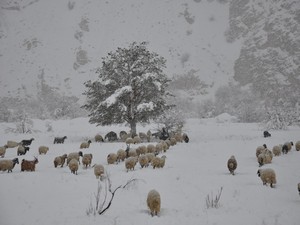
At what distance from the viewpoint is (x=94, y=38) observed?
123000 millimetres

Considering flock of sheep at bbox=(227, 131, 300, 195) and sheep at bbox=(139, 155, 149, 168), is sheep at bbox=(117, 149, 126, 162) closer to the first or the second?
sheep at bbox=(139, 155, 149, 168)

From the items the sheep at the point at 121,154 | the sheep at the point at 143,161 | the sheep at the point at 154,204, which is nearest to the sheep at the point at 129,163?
the sheep at the point at 143,161

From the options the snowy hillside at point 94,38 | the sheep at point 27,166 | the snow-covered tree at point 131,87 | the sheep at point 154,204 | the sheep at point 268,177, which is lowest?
the sheep at point 154,204

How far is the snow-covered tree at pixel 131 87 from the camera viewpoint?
29.0m

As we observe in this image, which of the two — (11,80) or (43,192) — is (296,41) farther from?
(43,192)

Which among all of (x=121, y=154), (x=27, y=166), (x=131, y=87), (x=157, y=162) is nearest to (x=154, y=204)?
(x=157, y=162)

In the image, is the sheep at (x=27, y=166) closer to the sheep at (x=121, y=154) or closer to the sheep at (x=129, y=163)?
the sheep at (x=129, y=163)

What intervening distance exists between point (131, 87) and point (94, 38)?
99.7 meters

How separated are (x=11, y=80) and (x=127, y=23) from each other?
1864 inches

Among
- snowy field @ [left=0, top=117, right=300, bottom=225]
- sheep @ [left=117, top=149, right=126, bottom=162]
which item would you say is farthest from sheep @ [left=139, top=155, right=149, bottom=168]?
sheep @ [left=117, top=149, right=126, bottom=162]

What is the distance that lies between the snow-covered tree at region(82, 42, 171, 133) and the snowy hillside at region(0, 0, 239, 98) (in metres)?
77.9

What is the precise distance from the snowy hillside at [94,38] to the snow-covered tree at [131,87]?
7786 cm

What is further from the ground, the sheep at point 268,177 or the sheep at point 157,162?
the sheep at point 157,162

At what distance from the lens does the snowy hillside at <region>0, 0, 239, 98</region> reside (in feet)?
368
